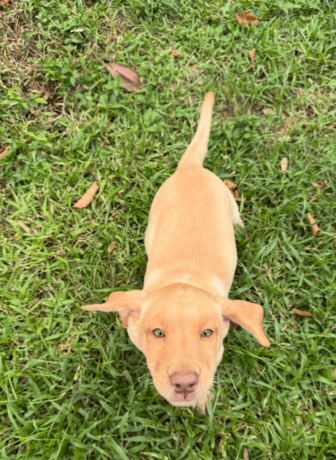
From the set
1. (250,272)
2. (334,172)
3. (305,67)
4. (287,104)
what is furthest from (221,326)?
(305,67)

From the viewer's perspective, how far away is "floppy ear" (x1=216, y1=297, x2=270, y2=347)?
7.70ft

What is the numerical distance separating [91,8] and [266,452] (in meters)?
5.18

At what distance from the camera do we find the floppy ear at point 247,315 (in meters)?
2.35

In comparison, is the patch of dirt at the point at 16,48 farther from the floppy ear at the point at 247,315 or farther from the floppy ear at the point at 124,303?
the floppy ear at the point at 247,315

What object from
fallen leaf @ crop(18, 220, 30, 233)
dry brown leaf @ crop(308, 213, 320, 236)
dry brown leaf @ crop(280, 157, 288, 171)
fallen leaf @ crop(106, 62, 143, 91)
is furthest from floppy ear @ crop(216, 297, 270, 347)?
fallen leaf @ crop(106, 62, 143, 91)

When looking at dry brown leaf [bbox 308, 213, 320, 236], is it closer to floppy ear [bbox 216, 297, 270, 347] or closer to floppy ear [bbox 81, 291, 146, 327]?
floppy ear [bbox 216, 297, 270, 347]

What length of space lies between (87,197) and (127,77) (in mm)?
1577

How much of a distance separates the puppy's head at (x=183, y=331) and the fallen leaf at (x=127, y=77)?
9.16ft

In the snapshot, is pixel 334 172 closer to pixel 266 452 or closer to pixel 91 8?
pixel 266 452

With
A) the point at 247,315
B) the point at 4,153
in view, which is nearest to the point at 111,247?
the point at 4,153

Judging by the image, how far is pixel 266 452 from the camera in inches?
121

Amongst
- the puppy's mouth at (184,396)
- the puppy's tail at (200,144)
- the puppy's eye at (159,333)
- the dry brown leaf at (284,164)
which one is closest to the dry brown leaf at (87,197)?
the puppy's tail at (200,144)

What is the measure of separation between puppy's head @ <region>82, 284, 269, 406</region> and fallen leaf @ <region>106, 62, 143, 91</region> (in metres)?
2.79

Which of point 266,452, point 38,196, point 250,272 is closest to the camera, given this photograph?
point 266,452
